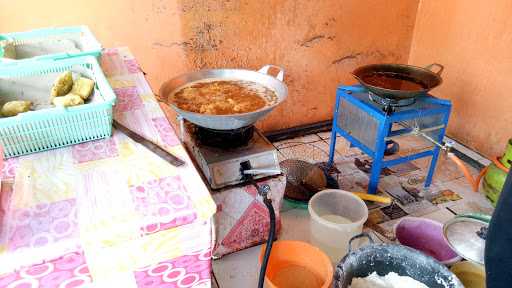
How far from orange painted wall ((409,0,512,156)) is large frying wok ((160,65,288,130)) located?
1722mm

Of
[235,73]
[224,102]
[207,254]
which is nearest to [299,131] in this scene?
[235,73]

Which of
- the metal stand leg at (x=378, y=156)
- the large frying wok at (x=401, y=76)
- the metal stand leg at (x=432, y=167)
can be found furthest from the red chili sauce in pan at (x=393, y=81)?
the metal stand leg at (x=432, y=167)

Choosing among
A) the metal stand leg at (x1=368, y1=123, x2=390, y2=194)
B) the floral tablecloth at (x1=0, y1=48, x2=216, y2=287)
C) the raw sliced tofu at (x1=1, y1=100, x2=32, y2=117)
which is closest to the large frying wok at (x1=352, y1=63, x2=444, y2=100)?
the metal stand leg at (x1=368, y1=123, x2=390, y2=194)

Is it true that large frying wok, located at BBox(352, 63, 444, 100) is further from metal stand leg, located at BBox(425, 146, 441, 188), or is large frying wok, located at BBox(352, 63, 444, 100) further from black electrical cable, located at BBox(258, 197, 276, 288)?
black electrical cable, located at BBox(258, 197, 276, 288)

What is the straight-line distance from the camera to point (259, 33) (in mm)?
2549

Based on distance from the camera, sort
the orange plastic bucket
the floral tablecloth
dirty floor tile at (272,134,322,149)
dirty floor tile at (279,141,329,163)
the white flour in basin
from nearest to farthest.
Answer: the floral tablecloth
the white flour in basin
the orange plastic bucket
dirty floor tile at (279,141,329,163)
dirty floor tile at (272,134,322,149)

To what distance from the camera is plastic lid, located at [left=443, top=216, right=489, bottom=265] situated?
4.98ft

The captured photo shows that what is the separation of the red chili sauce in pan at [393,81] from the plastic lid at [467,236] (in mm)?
796

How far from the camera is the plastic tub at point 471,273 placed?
160cm

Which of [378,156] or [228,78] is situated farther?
[378,156]

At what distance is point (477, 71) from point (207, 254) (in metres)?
2.54

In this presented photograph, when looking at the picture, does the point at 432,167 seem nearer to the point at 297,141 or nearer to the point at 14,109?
the point at 297,141

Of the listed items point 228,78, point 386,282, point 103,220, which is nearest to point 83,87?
point 103,220

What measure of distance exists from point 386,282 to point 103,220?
3.68 ft
